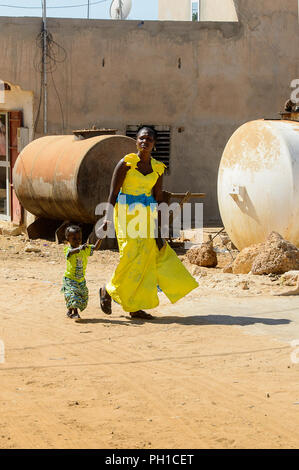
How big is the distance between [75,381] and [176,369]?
755 mm

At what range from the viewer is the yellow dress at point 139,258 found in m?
7.27

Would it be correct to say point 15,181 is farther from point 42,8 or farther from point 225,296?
point 225,296

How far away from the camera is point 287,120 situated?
1125 cm

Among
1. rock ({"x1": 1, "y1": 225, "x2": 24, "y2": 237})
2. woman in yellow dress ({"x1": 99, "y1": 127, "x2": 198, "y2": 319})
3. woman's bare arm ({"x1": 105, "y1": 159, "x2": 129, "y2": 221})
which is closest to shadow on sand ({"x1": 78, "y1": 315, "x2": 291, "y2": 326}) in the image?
woman in yellow dress ({"x1": 99, "y1": 127, "x2": 198, "y2": 319})

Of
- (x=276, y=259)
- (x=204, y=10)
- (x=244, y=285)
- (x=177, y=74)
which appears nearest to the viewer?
(x=244, y=285)

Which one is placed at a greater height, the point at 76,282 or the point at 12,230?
the point at 76,282

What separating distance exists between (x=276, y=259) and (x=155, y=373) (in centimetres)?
403

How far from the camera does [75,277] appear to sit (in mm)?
7418

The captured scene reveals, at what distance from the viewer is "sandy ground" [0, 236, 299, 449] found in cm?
438

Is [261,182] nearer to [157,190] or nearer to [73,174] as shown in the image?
[73,174]

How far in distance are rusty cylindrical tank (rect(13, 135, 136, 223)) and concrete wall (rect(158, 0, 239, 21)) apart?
479 cm

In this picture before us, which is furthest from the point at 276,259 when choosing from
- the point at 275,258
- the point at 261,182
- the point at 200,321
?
the point at 200,321

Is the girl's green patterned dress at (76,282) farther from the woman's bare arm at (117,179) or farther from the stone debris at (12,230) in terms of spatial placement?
the stone debris at (12,230)

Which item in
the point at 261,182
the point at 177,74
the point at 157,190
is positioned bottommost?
the point at 261,182
